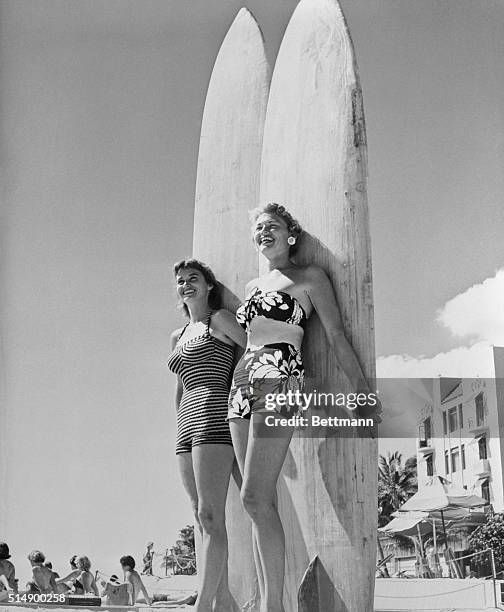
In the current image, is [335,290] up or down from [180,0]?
down

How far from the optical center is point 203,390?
3035 millimetres

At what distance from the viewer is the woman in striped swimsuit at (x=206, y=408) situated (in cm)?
298

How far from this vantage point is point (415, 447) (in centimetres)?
288

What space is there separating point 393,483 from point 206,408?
27.2 inches

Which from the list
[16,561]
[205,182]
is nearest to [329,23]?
[205,182]

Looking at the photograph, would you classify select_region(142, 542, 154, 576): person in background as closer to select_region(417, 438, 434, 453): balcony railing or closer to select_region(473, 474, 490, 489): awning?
select_region(417, 438, 434, 453): balcony railing

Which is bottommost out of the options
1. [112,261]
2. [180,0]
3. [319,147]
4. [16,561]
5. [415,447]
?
[16,561]

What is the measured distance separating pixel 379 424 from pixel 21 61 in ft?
6.52

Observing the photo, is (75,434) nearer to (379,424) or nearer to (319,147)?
(379,424)

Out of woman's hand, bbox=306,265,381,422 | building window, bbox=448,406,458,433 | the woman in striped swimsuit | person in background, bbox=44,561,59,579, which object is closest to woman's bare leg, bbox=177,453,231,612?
the woman in striped swimsuit

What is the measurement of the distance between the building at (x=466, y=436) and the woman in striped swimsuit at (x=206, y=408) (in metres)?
0.69

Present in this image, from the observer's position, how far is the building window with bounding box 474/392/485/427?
114 inches

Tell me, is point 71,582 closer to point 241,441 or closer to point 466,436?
point 241,441

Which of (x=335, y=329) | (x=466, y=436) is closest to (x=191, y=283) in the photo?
(x=335, y=329)
